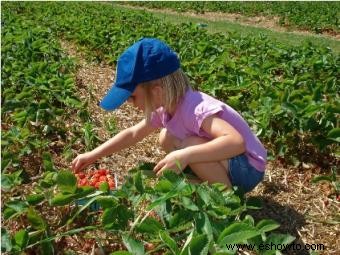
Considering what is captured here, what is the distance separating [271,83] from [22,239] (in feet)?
10.4

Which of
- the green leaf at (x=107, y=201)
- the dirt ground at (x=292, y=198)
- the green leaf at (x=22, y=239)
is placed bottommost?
the dirt ground at (x=292, y=198)

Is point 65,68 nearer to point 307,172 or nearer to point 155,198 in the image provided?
point 307,172

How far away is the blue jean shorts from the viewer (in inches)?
114

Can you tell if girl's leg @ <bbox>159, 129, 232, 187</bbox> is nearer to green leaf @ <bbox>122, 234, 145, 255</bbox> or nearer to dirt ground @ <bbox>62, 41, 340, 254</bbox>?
dirt ground @ <bbox>62, 41, 340, 254</bbox>

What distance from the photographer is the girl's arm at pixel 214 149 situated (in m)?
2.64

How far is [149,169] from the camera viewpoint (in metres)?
2.79

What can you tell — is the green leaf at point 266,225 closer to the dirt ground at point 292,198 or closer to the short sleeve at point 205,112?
the dirt ground at point 292,198

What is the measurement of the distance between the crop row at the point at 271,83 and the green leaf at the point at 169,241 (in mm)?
1800

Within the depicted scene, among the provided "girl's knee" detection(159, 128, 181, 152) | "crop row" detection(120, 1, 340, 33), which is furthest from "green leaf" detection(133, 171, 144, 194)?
"crop row" detection(120, 1, 340, 33)

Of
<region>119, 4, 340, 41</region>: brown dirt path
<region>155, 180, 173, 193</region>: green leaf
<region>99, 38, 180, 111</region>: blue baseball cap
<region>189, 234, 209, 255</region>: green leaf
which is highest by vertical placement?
<region>99, 38, 180, 111</region>: blue baseball cap

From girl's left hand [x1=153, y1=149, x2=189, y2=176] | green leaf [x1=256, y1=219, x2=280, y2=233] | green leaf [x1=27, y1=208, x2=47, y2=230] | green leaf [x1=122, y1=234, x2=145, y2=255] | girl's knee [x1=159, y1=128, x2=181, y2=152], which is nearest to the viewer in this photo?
green leaf [x1=122, y1=234, x2=145, y2=255]

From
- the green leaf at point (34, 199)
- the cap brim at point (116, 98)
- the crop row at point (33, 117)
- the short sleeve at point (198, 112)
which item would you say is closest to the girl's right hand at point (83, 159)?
the crop row at point (33, 117)

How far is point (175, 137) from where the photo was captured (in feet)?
10.2

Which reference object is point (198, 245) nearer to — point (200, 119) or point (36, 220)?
point (36, 220)
